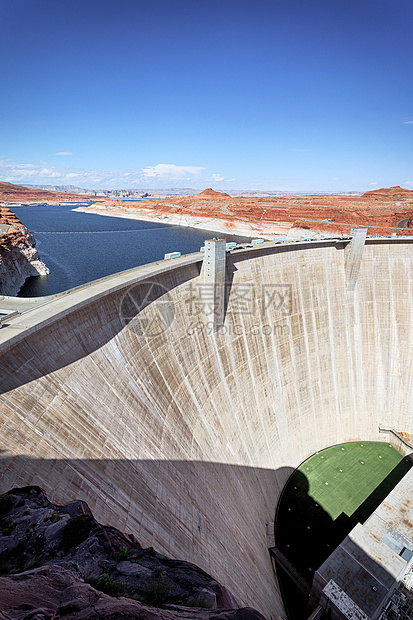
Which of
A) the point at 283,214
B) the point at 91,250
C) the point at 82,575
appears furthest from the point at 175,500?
the point at 283,214

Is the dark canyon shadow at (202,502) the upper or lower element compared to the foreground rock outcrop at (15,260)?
lower

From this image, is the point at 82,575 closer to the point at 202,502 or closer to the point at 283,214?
the point at 202,502

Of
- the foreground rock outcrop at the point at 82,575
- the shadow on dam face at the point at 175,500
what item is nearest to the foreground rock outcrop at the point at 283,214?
the shadow on dam face at the point at 175,500

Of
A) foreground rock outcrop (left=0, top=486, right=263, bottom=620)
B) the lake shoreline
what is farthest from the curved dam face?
the lake shoreline

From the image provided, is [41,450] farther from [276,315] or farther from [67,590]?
[276,315]

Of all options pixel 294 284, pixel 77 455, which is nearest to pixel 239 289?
pixel 294 284

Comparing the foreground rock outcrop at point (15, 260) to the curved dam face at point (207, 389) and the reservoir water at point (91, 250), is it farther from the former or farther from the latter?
the curved dam face at point (207, 389)
